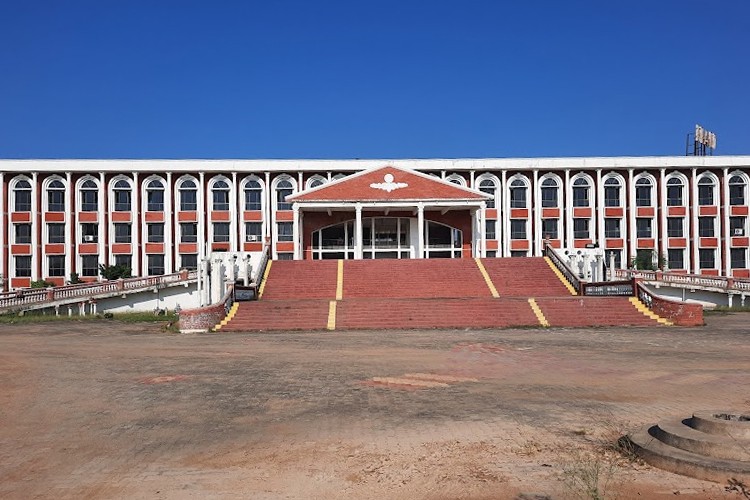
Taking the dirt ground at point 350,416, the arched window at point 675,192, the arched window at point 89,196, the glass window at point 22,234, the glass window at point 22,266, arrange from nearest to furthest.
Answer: the dirt ground at point 350,416 < the glass window at point 22,266 < the glass window at point 22,234 < the arched window at point 89,196 < the arched window at point 675,192

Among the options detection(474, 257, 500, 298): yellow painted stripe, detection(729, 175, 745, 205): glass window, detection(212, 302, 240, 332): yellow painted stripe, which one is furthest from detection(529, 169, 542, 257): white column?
detection(212, 302, 240, 332): yellow painted stripe

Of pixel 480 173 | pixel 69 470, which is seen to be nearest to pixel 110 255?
pixel 480 173

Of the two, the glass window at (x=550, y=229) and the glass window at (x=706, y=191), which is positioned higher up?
the glass window at (x=706, y=191)

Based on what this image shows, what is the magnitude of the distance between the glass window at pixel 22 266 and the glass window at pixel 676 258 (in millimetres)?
50122

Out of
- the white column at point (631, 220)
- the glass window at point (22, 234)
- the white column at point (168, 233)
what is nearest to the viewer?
the glass window at point (22, 234)

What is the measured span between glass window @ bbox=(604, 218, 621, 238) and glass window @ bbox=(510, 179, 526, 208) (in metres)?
6.88

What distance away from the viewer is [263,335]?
24.1 meters

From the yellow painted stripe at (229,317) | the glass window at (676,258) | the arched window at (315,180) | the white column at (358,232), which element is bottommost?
the yellow painted stripe at (229,317)

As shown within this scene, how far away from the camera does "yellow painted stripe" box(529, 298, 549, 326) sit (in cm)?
2697

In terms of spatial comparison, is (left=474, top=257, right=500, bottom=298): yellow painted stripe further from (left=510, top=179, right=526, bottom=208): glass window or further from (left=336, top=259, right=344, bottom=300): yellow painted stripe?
(left=510, top=179, right=526, bottom=208): glass window

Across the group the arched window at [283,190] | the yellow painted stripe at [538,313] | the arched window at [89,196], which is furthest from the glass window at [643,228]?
the arched window at [89,196]

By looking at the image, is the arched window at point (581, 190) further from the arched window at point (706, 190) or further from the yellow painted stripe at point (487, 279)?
the yellow painted stripe at point (487, 279)

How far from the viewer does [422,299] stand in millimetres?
31047

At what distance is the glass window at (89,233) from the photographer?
52.7m
